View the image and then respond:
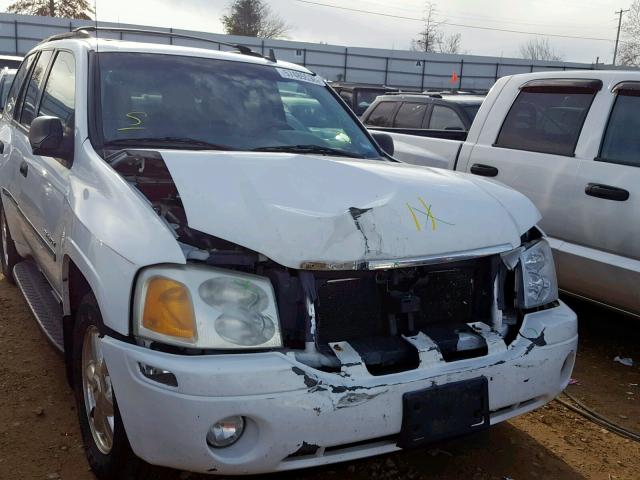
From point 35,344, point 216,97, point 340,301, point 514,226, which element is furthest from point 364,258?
point 35,344

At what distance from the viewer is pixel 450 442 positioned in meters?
2.69

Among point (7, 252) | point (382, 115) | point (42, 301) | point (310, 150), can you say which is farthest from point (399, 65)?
point (42, 301)

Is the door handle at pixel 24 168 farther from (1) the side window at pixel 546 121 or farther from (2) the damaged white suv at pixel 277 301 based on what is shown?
(1) the side window at pixel 546 121

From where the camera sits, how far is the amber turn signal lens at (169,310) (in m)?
2.08

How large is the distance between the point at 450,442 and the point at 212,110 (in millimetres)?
2038

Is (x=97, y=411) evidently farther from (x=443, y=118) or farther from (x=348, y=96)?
(x=348, y=96)

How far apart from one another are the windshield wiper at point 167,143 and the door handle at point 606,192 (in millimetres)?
2361

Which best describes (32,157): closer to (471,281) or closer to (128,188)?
(128,188)

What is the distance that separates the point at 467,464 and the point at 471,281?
0.86 meters

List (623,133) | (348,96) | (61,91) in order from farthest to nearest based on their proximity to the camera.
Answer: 1. (348,96)
2. (623,133)
3. (61,91)

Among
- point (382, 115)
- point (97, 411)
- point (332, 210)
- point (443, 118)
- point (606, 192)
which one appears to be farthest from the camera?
point (382, 115)

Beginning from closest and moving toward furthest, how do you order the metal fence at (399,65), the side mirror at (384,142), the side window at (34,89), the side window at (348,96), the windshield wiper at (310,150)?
1. the windshield wiper at (310,150)
2. the side mirror at (384,142)
3. the side window at (34,89)
4. the side window at (348,96)
5. the metal fence at (399,65)

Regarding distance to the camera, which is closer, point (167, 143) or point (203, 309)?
point (203, 309)

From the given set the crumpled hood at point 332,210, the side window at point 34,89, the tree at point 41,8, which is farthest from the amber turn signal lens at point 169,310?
the tree at point 41,8
